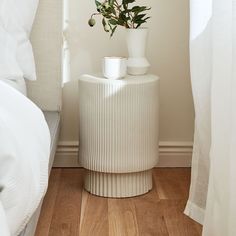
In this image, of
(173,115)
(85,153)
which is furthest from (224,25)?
(173,115)

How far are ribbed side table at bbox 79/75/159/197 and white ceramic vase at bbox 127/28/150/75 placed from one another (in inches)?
2.3

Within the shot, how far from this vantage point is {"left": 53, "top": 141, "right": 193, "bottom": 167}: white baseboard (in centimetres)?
250

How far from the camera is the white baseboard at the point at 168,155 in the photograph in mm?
2504

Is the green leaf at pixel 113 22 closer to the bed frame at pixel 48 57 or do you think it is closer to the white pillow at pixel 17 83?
the bed frame at pixel 48 57

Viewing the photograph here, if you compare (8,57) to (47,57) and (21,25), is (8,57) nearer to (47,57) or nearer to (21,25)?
(21,25)

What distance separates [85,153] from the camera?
2146mm

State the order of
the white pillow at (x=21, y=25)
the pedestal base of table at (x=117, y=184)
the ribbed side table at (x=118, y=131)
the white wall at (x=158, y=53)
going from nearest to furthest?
1. the white pillow at (x=21, y=25)
2. the ribbed side table at (x=118, y=131)
3. the pedestal base of table at (x=117, y=184)
4. the white wall at (x=158, y=53)

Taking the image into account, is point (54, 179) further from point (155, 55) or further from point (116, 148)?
point (155, 55)

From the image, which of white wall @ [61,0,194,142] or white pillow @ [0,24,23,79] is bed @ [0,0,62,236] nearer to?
white wall @ [61,0,194,142]

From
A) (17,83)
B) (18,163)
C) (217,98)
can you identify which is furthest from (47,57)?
(18,163)

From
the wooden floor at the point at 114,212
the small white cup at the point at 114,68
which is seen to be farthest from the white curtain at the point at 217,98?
the small white cup at the point at 114,68

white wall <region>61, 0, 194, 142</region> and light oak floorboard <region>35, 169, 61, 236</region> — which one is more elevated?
white wall <region>61, 0, 194, 142</region>

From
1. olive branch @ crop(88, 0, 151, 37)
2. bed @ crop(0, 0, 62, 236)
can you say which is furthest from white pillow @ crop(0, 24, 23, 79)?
olive branch @ crop(88, 0, 151, 37)

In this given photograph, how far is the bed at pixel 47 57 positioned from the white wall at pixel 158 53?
199mm
